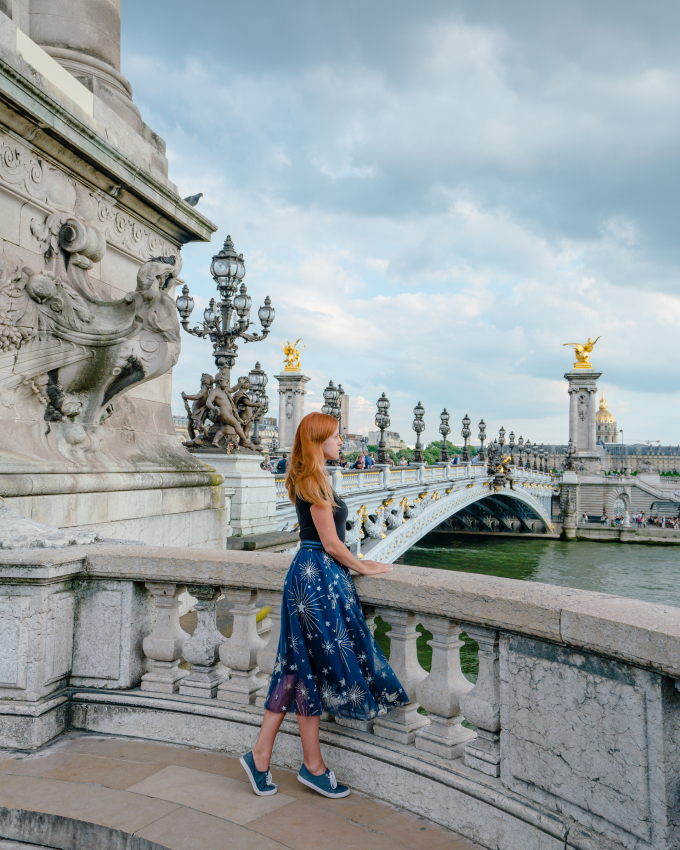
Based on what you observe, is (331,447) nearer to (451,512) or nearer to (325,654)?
(325,654)

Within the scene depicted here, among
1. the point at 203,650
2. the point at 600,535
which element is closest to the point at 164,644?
Result: the point at 203,650

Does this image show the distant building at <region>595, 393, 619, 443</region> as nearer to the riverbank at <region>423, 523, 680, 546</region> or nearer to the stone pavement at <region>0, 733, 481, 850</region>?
the riverbank at <region>423, 523, 680, 546</region>

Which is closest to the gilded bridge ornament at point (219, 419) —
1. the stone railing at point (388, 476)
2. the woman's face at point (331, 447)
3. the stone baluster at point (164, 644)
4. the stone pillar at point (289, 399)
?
the stone railing at point (388, 476)

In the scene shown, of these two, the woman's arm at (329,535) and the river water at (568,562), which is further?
Answer: the river water at (568,562)

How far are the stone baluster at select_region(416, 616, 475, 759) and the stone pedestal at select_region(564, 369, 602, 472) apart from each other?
240 feet

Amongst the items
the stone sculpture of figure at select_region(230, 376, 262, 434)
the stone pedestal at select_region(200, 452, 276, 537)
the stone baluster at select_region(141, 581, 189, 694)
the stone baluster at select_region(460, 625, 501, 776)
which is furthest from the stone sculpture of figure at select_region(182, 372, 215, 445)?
the stone baluster at select_region(460, 625, 501, 776)

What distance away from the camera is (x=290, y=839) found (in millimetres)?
2521

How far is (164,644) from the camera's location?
351cm

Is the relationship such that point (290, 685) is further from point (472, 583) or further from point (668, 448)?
point (668, 448)

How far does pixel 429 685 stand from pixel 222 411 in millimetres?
10575

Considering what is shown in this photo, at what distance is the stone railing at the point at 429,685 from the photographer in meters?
2.18

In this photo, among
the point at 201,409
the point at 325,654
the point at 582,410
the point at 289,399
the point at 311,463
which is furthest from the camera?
the point at 582,410

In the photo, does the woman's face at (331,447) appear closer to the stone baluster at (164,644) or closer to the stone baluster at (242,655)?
the stone baluster at (242,655)

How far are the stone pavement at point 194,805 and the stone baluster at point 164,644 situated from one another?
33 centimetres
